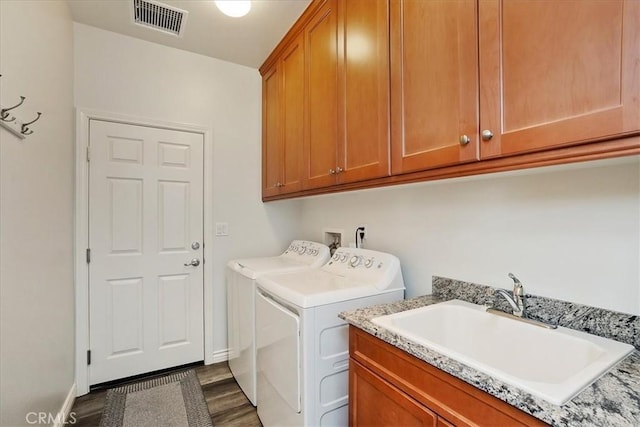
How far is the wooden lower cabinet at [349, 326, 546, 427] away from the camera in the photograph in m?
0.73

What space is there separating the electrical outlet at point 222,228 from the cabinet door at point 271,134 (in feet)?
1.39

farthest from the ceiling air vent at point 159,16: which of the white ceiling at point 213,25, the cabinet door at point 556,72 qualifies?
the cabinet door at point 556,72

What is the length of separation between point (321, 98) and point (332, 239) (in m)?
1.10

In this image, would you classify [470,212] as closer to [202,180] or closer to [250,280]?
[250,280]

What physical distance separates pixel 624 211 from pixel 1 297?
216 centimetres

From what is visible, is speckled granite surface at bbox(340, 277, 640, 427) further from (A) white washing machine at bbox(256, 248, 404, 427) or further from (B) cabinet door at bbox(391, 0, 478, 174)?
(B) cabinet door at bbox(391, 0, 478, 174)

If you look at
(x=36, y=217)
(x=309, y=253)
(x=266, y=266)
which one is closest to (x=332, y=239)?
(x=309, y=253)

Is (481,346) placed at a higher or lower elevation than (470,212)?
lower

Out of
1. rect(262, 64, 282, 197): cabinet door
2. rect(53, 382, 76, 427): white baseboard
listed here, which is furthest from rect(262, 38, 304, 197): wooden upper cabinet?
rect(53, 382, 76, 427): white baseboard

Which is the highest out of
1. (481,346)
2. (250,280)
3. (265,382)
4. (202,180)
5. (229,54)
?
(229,54)

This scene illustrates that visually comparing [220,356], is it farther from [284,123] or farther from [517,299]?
[517,299]

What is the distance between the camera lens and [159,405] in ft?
6.50

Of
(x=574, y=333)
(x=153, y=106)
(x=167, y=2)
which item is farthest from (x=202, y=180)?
(x=574, y=333)

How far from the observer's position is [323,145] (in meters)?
1.81
